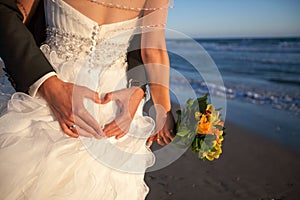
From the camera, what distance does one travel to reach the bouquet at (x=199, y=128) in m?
1.73

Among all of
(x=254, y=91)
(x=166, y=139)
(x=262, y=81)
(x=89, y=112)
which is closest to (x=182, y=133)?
(x=166, y=139)

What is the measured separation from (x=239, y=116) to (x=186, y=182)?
10.9 feet

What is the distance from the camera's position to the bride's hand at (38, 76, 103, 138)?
1377 mm

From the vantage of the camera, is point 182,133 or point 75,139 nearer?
point 75,139

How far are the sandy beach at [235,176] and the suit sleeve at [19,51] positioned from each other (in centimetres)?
285

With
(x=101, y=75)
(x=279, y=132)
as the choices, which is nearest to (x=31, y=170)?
(x=101, y=75)

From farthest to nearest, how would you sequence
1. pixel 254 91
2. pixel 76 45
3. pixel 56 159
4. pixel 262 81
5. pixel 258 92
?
1. pixel 262 81
2. pixel 254 91
3. pixel 258 92
4. pixel 76 45
5. pixel 56 159

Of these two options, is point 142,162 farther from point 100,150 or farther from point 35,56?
point 35,56

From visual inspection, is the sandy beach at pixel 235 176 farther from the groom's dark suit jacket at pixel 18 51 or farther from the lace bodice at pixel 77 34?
the groom's dark suit jacket at pixel 18 51

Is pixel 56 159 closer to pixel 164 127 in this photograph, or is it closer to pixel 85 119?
pixel 85 119

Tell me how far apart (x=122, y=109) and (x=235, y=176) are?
11.4ft

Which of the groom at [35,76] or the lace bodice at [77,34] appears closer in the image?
the groom at [35,76]

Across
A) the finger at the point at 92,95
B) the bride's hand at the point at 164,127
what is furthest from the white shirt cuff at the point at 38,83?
the bride's hand at the point at 164,127

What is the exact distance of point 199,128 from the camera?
172cm
